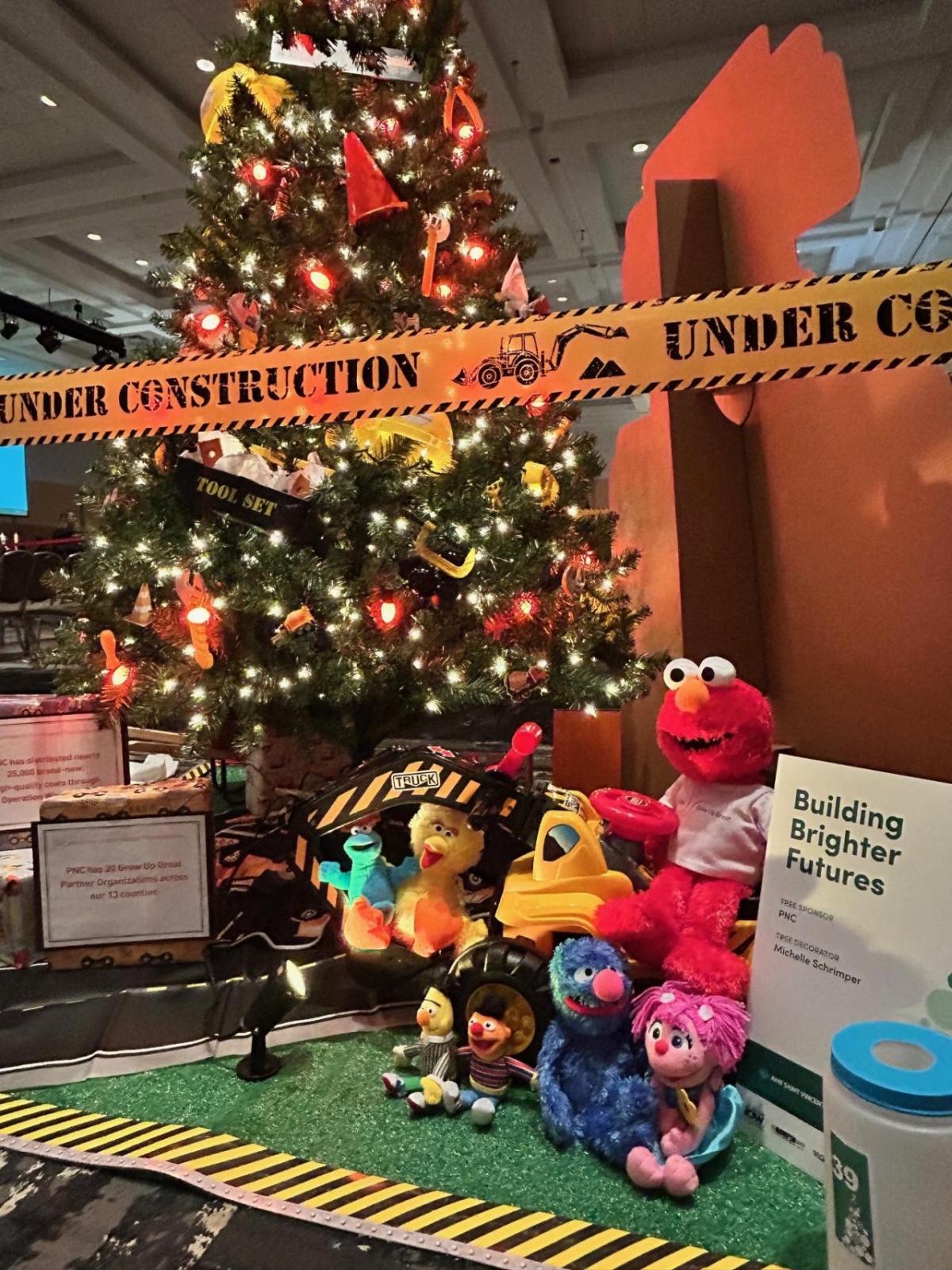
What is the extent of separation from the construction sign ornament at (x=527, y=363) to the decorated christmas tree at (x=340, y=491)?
276 millimetres

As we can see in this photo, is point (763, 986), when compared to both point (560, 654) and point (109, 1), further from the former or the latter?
point (109, 1)

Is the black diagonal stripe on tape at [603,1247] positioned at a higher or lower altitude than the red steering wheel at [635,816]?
lower

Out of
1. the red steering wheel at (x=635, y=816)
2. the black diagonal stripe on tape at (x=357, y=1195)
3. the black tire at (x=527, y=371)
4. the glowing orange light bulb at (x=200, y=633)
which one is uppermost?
the black tire at (x=527, y=371)

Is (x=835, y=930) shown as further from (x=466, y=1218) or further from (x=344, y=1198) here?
(x=344, y=1198)

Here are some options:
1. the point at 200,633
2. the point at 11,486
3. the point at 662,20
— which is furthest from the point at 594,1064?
the point at 11,486

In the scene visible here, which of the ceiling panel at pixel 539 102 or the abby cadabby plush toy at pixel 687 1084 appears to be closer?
the abby cadabby plush toy at pixel 687 1084

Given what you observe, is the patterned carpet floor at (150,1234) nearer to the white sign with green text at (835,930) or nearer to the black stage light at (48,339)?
the white sign with green text at (835,930)

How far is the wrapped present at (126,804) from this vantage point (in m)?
1.79

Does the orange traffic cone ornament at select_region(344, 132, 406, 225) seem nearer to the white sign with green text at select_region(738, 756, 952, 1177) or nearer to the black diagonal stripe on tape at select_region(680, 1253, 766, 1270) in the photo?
the white sign with green text at select_region(738, 756, 952, 1177)

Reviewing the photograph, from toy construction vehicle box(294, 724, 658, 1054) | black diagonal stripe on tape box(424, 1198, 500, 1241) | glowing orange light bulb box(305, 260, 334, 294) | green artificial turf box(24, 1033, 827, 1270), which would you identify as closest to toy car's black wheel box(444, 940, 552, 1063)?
toy construction vehicle box(294, 724, 658, 1054)

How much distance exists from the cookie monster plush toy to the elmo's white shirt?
300mm

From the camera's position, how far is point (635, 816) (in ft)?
5.05

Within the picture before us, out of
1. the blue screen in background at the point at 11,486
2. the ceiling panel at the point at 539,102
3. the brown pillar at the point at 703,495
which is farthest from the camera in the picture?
the blue screen in background at the point at 11,486

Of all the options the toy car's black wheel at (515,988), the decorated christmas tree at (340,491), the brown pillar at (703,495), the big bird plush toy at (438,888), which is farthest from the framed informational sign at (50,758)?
the brown pillar at (703,495)
